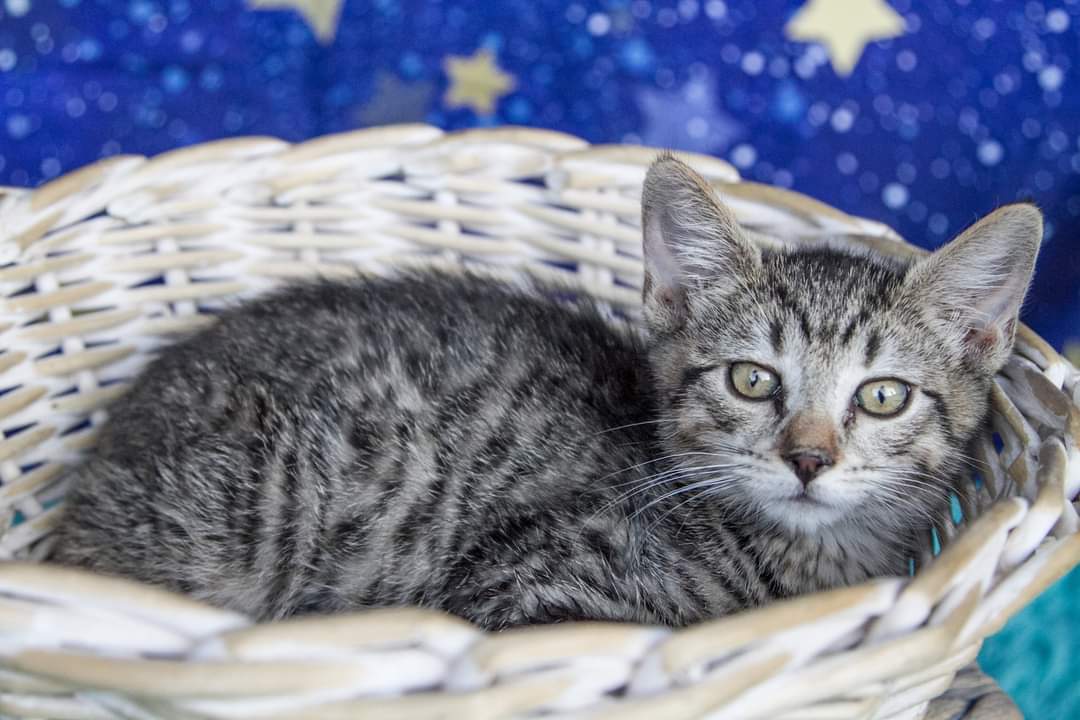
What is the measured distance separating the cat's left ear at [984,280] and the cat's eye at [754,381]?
193mm

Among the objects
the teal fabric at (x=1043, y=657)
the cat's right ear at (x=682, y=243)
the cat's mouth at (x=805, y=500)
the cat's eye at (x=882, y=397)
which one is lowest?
the teal fabric at (x=1043, y=657)

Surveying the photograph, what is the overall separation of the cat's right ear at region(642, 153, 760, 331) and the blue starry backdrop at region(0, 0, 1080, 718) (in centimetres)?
90

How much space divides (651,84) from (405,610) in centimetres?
156

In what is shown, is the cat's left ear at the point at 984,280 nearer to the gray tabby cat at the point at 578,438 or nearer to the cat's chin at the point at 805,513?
the gray tabby cat at the point at 578,438

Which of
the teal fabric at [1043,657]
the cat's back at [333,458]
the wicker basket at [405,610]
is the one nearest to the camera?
the wicker basket at [405,610]

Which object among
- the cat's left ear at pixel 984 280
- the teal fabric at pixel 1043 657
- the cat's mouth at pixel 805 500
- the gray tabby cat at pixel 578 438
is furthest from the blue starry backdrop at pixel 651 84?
the cat's mouth at pixel 805 500

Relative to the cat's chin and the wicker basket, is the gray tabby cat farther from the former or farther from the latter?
the wicker basket

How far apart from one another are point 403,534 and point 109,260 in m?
0.68

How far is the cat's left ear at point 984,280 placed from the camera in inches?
44.9

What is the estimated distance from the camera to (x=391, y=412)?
1.32m

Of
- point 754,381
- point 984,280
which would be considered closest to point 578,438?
point 754,381

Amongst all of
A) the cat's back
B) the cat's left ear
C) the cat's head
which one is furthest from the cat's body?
the cat's left ear

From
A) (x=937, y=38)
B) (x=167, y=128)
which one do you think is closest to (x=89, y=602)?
(x=167, y=128)

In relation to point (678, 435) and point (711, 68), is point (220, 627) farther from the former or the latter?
point (711, 68)
